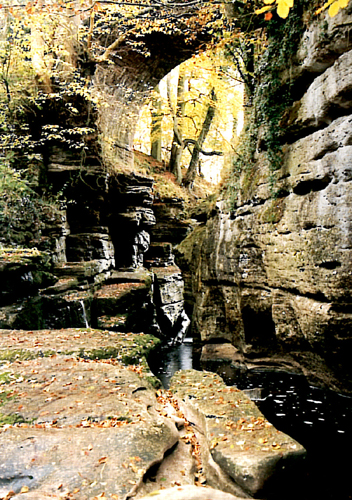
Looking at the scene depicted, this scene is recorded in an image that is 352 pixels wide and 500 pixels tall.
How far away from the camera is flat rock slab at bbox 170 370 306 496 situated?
4.13 metres

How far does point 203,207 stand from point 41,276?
302 inches

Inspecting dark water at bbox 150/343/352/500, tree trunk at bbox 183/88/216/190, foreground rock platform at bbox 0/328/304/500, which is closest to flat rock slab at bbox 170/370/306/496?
foreground rock platform at bbox 0/328/304/500

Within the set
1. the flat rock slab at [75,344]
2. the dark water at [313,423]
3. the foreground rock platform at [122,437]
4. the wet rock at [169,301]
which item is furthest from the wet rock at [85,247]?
the foreground rock platform at [122,437]

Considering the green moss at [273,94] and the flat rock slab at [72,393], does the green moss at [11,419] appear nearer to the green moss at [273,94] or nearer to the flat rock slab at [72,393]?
the flat rock slab at [72,393]

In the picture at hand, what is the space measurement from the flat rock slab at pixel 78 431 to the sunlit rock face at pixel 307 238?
10.3ft

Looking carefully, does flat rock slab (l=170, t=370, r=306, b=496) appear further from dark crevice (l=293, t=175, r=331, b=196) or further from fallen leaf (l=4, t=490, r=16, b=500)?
dark crevice (l=293, t=175, r=331, b=196)

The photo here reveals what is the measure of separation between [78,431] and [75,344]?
368 centimetres

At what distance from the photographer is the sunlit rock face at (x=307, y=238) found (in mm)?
5699

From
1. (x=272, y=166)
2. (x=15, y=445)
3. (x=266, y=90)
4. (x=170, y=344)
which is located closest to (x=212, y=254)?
(x=272, y=166)

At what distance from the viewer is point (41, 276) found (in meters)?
11.3

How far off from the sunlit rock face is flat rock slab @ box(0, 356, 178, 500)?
10.3 feet

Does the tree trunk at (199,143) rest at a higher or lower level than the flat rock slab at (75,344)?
higher

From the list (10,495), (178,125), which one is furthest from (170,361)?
(178,125)

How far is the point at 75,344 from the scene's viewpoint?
25.7ft
